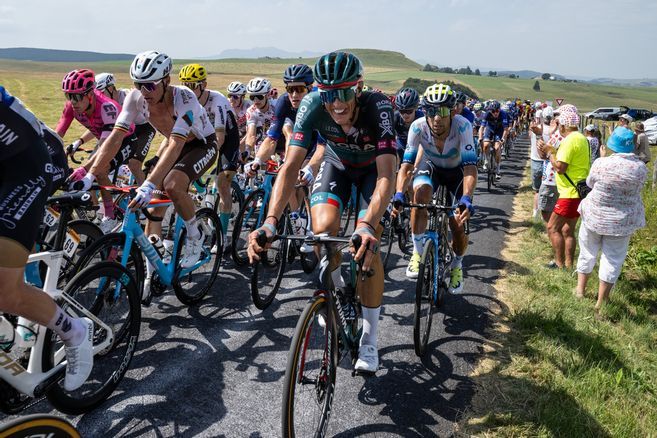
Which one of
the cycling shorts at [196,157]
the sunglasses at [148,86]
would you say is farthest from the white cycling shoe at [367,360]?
the sunglasses at [148,86]

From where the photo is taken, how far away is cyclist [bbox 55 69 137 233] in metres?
5.64

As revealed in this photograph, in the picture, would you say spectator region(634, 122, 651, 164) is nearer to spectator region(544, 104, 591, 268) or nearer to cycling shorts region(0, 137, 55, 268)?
spectator region(544, 104, 591, 268)

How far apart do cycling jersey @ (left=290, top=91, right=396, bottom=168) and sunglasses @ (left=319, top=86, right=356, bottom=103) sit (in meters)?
0.24

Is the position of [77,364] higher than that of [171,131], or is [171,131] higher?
[171,131]

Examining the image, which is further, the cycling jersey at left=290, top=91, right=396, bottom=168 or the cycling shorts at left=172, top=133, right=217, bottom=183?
the cycling shorts at left=172, top=133, right=217, bottom=183

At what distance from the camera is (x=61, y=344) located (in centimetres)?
358

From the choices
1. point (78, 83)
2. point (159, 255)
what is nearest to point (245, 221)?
point (159, 255)

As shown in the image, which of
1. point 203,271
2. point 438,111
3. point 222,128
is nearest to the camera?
point 438,111

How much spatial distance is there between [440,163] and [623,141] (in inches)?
86.6

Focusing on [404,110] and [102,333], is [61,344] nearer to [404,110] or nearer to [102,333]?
[102,333]

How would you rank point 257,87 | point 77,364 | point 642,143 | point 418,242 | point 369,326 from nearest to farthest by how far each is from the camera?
1. point 77,364
2. point 369,326
3. point 418,242
4. point 257,87
5. point 642,143

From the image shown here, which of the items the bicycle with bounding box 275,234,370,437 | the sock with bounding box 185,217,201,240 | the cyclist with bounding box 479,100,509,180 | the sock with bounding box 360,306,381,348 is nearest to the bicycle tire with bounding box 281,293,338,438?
the bicycle with bounding box 275,234,370,437

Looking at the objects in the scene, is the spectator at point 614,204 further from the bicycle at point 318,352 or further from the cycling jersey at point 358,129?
the bicycle at point 318,352

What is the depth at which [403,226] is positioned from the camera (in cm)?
852
